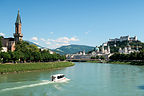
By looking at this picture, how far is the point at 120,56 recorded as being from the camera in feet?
444

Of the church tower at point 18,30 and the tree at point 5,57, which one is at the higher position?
the church tower at point 18,30

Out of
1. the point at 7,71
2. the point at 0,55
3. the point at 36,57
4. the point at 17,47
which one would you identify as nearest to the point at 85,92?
the point at 7,71

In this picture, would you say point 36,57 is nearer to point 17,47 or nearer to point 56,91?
point 17,47

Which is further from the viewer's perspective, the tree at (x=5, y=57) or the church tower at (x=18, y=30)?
the church tower at (x=18, y=30)

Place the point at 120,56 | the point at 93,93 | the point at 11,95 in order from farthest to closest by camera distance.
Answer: the point at 120,56 → the point at 93,93 → the point at 11,95

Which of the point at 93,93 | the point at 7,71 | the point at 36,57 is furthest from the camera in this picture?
the point at 36,57

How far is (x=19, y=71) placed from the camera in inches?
2034

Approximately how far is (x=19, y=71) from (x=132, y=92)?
30229mm

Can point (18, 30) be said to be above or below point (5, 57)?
above

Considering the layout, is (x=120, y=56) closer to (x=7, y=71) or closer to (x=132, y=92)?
(x=7, y=71)

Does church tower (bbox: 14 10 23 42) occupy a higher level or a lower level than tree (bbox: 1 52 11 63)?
higher

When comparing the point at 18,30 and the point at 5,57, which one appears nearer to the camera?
the point at 5,57

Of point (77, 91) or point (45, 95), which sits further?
point (77, 91)

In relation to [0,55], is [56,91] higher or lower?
lower
